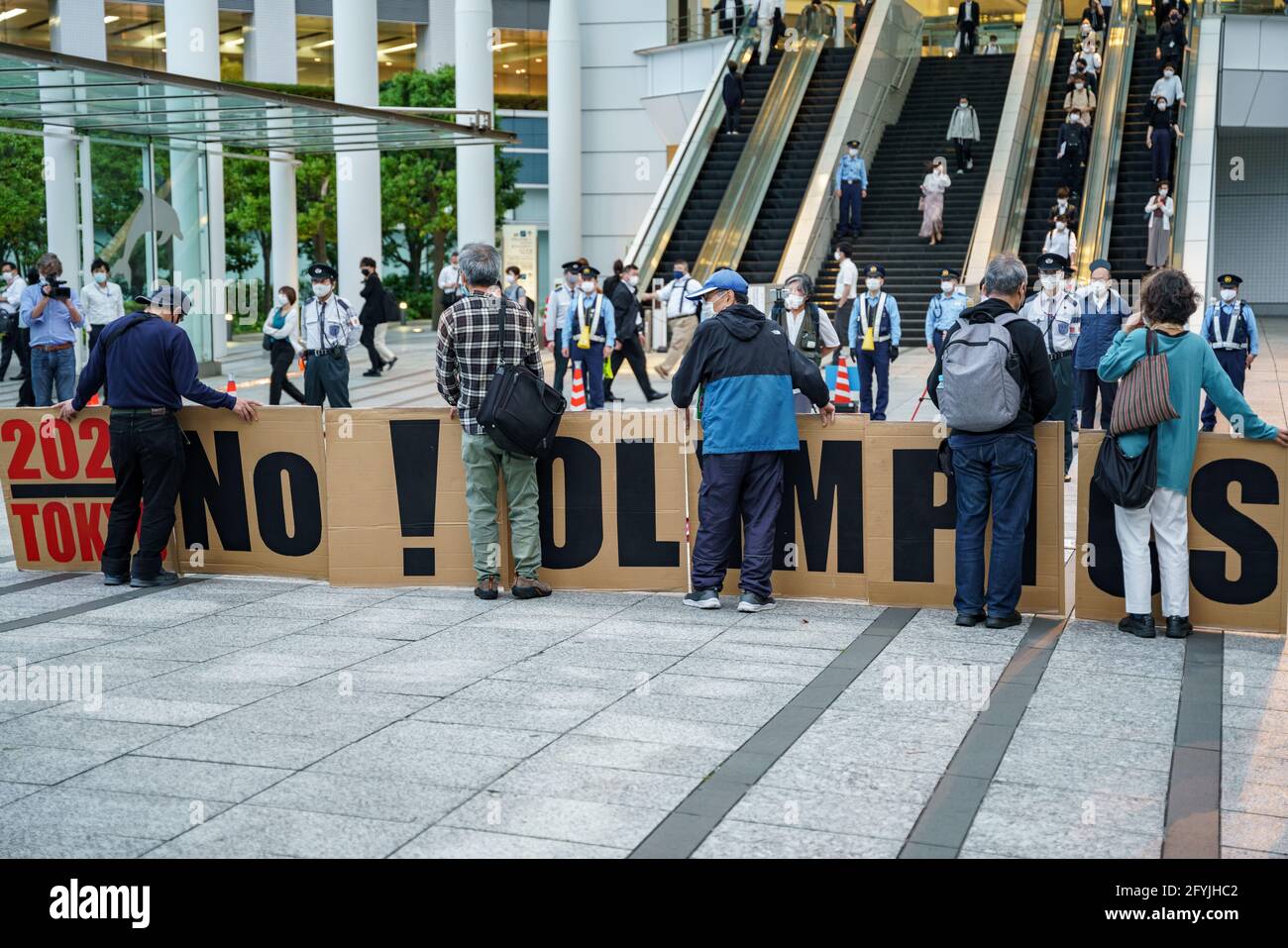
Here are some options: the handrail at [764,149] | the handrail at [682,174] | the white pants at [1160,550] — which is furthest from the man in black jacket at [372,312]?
the white pants at [1160,550]

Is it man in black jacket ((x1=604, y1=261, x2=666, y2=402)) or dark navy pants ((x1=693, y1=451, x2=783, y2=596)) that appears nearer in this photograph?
dark navy pants ((x1=693, y1=451, x2=783, y2=596))

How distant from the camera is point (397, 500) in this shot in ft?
26.1

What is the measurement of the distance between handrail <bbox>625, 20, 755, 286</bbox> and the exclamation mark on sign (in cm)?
1743

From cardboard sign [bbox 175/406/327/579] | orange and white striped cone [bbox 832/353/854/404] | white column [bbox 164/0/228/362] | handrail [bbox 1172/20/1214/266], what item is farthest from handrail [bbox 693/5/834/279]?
cardboard sign [bbox 175/406/327/579]

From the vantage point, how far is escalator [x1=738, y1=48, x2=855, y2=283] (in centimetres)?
2505

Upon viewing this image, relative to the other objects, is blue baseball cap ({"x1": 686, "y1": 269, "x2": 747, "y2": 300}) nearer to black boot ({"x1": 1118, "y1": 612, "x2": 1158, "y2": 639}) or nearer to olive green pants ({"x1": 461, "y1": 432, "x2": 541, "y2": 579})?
olive green pants ({"x1": 461, "y1": 432, "x2": 541, "y2": 579})

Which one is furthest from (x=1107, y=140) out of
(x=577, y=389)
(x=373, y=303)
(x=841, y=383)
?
(x=841, y=383)

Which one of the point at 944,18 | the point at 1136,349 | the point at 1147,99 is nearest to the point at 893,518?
the point at 1136,349

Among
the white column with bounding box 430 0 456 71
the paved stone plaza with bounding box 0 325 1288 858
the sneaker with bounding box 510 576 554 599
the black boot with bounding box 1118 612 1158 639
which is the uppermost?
the white column with bounding box 430 0 456 71

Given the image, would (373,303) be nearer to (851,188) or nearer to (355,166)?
(355,166)

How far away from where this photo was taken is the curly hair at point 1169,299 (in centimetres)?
675

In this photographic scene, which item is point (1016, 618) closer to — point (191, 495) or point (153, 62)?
point (191, 495)

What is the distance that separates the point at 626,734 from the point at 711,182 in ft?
74.6

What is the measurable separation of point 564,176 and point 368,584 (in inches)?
1188
